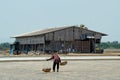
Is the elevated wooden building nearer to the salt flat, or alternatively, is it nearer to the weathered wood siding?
the weathered wood siding

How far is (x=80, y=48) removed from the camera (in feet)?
231

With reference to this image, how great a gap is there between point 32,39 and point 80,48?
39.2ft

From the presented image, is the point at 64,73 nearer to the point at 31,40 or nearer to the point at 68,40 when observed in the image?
the point at 68,40

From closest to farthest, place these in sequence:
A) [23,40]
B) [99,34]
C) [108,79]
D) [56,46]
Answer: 1. [108,79]
2. [56,46]
3. [99,34]
4. [23,40]

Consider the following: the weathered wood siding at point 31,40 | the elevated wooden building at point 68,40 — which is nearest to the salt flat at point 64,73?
the elevated wooden building at point 68,40

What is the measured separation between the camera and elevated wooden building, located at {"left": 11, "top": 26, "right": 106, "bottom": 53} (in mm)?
68250

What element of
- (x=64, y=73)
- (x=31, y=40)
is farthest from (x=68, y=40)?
(x=64, y=73)

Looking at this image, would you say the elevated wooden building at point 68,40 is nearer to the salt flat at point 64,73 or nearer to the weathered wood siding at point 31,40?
the weathered wood siding at point 31,40

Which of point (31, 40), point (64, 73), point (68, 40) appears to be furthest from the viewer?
point (31, 40)

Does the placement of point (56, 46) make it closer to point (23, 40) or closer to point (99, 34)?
point (99, 34)

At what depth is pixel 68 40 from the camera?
7019cm

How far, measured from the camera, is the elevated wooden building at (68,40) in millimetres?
68250

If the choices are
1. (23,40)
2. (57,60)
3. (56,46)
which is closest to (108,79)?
(57,60)

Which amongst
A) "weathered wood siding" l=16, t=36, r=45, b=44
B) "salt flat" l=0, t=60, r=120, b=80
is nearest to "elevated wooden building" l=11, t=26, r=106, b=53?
"weathered wood siding" l=16, t=36, r=45, b=44
